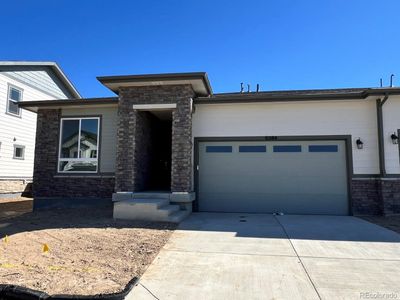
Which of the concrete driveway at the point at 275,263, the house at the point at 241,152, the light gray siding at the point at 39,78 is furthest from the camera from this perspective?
the light gray siding at the point at 39,78

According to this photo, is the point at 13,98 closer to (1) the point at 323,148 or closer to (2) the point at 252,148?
(2) the point at 252,148

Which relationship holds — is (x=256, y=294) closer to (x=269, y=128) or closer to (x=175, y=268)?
(x=175, y=268)

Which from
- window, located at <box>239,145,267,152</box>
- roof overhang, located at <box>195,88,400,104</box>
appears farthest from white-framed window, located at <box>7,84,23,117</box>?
window, located at <box>239,145,267,152</box>

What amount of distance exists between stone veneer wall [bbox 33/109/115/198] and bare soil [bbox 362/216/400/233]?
333 inches

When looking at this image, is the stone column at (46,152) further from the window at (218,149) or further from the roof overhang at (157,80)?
the window at (218,149)

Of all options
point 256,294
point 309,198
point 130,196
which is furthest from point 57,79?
point 256,294

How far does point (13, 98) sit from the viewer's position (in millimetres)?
16484

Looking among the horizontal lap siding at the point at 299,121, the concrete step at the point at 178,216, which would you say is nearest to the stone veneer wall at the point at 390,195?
the horizontal lap siding at the point at 299,121

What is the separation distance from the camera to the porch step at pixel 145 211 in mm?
8487

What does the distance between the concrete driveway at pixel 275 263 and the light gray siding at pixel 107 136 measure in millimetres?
4493

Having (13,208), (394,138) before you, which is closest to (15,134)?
(13,208)

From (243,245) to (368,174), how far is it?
610cm

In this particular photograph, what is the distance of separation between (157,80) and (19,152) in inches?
447

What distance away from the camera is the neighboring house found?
15.8 meters
